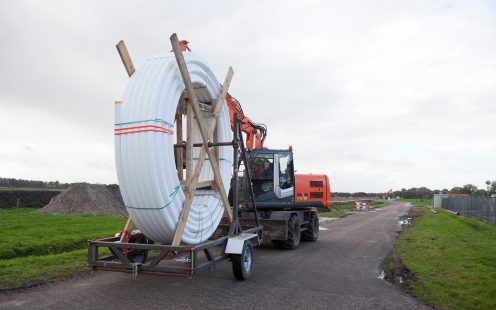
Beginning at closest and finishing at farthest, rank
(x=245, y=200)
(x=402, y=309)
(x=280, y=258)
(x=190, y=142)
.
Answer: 1. (x=402, y=309)
2. (x=190, y=142)
3. (x=280, y=258)
4. (x=245, y=200)

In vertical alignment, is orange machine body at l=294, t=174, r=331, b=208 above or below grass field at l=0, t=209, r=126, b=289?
above

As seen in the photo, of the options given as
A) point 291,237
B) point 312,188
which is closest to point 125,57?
point 291,237

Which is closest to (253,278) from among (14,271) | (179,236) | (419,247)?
(179,236)

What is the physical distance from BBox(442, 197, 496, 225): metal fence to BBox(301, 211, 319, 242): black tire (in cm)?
1402

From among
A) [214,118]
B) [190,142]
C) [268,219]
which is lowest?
[268,219]

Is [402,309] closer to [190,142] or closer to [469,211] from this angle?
[190,142]

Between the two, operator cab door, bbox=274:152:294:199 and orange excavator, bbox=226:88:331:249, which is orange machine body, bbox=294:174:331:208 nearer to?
orange excavator, bbox=226:88:331:249

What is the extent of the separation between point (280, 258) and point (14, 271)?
590 cm

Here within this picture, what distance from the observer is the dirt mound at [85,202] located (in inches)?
1008

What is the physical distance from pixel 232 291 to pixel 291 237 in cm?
536

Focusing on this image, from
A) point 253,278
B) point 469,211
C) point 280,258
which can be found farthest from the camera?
point 469,211

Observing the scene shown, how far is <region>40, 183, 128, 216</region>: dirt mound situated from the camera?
84.0ft

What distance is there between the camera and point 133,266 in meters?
6.32

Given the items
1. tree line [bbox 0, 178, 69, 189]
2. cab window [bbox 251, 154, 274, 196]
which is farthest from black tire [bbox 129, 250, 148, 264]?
tree line [bbox 0, 178, 69, 189]
